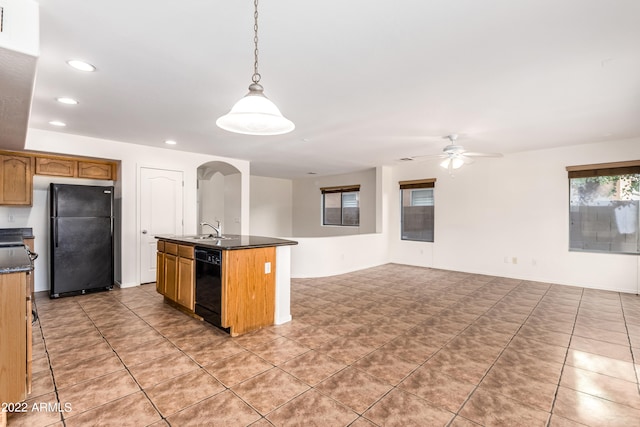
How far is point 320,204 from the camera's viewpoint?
9.37 m

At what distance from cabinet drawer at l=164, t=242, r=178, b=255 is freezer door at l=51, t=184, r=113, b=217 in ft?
4.50

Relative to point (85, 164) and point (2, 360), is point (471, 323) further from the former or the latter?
point (85, 164)

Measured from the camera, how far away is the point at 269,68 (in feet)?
8.03

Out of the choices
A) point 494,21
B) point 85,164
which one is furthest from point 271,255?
point 85,164

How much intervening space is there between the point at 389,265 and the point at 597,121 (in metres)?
4.45

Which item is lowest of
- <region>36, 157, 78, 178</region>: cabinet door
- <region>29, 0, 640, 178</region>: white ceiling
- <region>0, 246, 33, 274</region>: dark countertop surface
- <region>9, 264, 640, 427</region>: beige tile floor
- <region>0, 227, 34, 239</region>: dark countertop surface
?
<region>9, 264, 640, 427</region>: beige tile floor

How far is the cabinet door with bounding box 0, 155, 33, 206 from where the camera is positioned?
3.99 m

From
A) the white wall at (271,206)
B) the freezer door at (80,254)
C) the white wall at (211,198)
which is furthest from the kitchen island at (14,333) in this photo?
the white wall at (271,206)

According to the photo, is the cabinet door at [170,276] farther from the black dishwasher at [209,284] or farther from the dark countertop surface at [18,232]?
the dark countertop surface at [18,232]

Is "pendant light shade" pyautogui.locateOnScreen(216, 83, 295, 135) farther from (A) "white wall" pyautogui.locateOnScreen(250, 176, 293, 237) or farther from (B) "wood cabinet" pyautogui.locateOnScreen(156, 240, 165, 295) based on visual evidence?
(A) "white wall" pyautogui.locateOnScreen(250, 176, 293, 237)

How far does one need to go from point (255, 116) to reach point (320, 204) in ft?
25.0

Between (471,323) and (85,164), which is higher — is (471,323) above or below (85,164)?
below

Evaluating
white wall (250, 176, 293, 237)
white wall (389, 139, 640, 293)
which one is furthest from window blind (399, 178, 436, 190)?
white wall (250, 176, 293, 237)

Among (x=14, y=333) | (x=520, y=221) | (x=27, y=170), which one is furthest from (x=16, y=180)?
(x=520, y=221)
